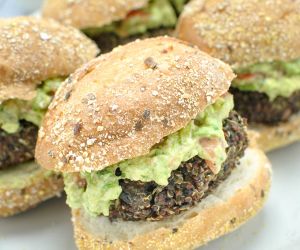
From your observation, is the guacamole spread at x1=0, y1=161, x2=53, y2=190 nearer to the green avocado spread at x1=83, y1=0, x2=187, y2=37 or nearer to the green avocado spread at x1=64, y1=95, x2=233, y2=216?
the green avocado spread at x1=64, y1=95, x2=233, y2=216

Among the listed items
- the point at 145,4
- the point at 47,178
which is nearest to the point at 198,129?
the point at 47,178

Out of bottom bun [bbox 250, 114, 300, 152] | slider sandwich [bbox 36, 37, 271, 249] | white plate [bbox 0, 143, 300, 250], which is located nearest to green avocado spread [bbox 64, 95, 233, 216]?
slider sandwich [bbox 36, 37, 271, 249]

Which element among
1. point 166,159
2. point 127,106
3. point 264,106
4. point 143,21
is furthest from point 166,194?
point 143,21

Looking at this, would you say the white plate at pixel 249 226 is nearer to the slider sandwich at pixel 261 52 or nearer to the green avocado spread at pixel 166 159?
the slider sandwich at pixel 261 52

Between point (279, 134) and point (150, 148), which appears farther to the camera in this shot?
point (279, 134)

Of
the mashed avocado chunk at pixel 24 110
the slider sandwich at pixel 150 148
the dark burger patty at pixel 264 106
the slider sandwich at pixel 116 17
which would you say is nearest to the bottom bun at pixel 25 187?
the mashed avocado chunk at pixel 24 110

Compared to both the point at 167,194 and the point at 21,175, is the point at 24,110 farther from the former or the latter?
the point at 167,194
